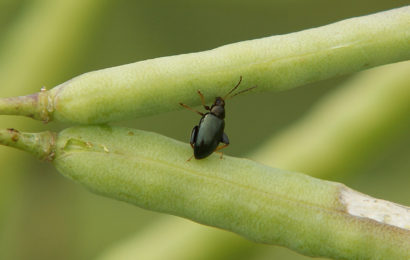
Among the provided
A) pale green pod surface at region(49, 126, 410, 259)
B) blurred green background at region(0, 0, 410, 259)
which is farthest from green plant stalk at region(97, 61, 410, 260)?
pale green pod surface at region(49, 126, 410, 259)

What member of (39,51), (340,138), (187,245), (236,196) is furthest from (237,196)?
(39,51)

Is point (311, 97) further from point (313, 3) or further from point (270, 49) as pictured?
point (270, 49)

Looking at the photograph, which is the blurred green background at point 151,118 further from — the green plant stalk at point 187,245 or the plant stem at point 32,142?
the plant stem at point 32,142

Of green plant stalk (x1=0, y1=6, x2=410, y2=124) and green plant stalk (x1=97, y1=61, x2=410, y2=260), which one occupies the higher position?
green plant stalk (x1=97, y1=61, x2=410, y2=260)

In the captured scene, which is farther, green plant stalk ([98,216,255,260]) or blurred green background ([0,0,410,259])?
blurred green background ([0,0,410,259])

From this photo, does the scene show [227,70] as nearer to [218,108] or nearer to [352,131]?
[218,108]

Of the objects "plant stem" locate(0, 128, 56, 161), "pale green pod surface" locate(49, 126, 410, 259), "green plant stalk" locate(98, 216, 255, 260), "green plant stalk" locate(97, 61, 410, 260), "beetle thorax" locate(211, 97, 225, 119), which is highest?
"green plant stalk" locate(97, 61, 410, 260)

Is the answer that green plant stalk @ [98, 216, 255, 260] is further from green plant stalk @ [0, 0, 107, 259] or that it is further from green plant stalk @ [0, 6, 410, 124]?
green plant stalk @ [0, 6, 410, 124]
